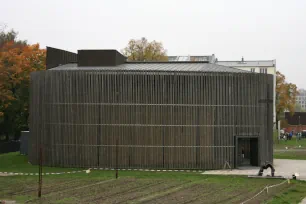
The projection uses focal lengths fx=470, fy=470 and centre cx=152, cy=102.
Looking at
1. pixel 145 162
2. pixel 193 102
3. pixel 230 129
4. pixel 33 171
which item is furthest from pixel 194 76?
pixel 33 171

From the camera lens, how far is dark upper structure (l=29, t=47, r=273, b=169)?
29.9 m

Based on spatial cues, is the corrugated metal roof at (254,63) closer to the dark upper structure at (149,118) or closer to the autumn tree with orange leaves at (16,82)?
the autumn tree with orange leaves at (16,82)

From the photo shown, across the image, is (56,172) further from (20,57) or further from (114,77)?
(20,57)

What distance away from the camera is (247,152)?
32.6 meters

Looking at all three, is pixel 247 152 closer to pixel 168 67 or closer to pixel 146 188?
pixel 168 67

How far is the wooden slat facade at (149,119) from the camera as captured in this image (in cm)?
2992

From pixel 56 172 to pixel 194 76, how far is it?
10.5 m

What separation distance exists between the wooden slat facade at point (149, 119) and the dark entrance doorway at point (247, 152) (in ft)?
4.03

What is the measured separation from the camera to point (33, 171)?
29.1 meters

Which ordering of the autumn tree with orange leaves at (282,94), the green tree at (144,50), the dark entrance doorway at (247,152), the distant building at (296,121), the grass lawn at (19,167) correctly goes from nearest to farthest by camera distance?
the grass lawn at (19,167)
the dark entrance doorway at (247,152)
the green tree at (144,50)
the autumn tree with orange leaves at (282,94)
the distant building at (296,121)

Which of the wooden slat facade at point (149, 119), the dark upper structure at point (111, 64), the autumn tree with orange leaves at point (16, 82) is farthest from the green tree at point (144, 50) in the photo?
the wooden slat facade at point (149, 119)

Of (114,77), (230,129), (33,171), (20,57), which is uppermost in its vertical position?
(20,57)

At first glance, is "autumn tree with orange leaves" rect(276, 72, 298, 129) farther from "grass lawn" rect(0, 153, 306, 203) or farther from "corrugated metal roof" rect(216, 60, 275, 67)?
"grass lawn" rect(0, 153, 306, 203)

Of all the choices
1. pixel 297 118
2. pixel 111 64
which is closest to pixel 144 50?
pixel 111 64
